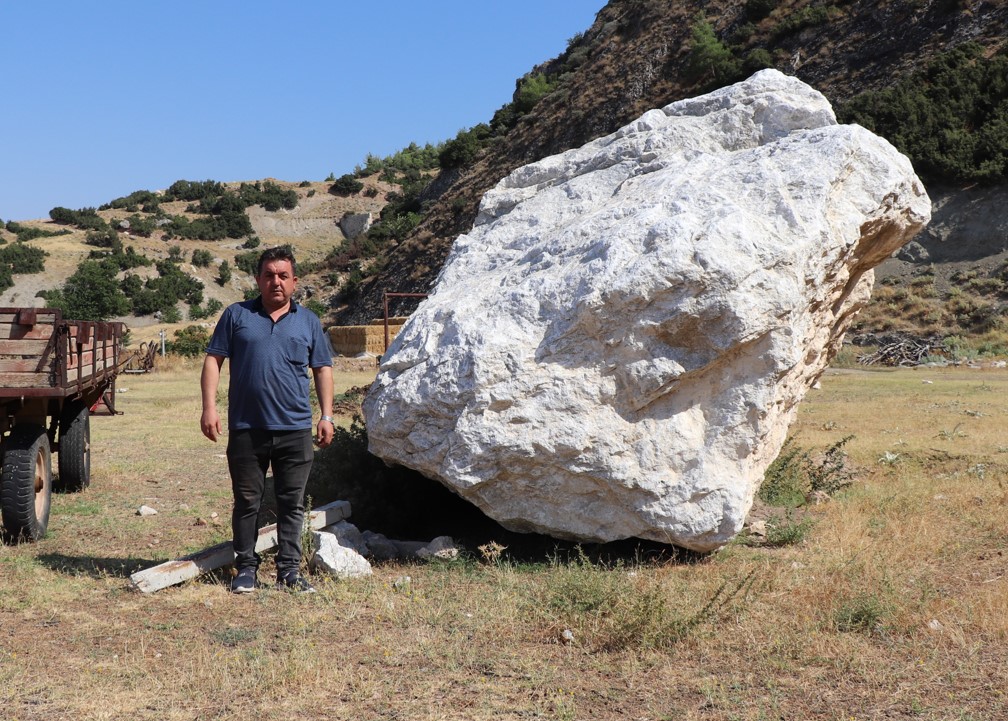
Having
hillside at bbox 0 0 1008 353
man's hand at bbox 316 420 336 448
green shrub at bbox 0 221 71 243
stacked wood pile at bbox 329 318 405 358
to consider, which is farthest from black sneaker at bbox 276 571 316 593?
green shrub at bbox 0 221 71 243

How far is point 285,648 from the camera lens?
13.2 feet

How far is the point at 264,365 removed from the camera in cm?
484

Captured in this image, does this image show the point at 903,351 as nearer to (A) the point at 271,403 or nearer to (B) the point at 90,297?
(A) the point at 271,403

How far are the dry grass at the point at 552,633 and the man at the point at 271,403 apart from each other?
0.31 m

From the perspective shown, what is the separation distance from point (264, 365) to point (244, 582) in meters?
1.22

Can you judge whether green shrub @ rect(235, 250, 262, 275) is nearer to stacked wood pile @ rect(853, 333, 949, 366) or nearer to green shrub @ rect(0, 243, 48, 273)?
green shrub @ rect(0, 243, 48, 273)

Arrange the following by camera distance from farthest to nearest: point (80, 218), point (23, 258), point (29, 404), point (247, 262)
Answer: point (80, 218)
point (247, 262)
point (23, 258)
point (29, 404)

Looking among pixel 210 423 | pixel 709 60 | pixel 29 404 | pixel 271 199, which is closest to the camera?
pixel 210 423

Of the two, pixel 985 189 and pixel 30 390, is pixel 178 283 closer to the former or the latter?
pixel 985 189

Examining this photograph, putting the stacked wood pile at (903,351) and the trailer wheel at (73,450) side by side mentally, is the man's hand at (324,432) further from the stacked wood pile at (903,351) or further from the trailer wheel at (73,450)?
the stacked wood pile at (903,351)

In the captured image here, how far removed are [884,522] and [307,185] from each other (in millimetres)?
83786

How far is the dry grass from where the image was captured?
350cm

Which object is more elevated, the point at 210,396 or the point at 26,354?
the point at 26,354

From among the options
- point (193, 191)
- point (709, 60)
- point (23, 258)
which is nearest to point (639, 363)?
point (709, 60)
